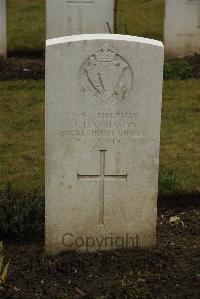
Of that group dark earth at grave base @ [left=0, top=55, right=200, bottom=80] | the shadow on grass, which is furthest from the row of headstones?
the shadow on grass

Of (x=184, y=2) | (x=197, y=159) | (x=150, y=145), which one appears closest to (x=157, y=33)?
(x=184, y=2)

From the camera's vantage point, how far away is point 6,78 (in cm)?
1009

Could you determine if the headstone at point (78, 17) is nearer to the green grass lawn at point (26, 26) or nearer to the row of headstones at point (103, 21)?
the row of headstones at point (103, 21)

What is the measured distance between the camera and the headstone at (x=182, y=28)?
11.2 m

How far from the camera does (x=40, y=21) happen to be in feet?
45.1

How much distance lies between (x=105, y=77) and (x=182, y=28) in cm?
686

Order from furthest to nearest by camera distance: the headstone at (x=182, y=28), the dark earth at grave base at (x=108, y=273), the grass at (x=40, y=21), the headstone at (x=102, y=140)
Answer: the grass at (x=40, y=21), the headstone at (x=182, y=28), the headstone at (x=102, y=140), the dark earth at grave base at (x=108, y=273)

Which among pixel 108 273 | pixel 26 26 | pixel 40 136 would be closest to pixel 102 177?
pixel 108 273

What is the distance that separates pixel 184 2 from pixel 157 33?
1.63m

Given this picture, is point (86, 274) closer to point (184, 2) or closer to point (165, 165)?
point (165, 165)

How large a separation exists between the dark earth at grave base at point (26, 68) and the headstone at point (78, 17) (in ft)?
1.89

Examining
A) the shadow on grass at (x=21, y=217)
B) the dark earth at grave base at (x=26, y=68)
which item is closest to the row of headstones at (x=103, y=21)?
the dark earth at grave base at (x=26, y=68)

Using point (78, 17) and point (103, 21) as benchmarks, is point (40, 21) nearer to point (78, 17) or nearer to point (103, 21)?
point (78, 17)

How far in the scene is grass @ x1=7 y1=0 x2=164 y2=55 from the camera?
39.8 ft
